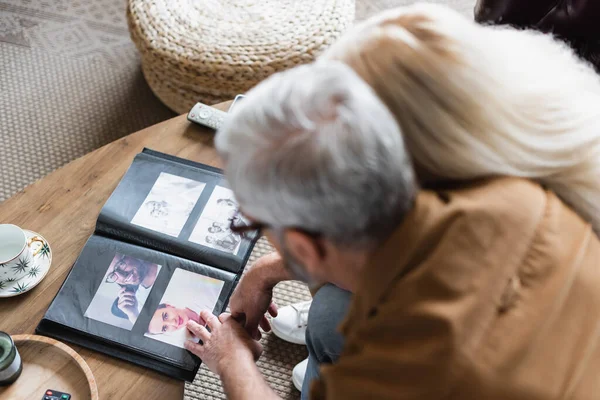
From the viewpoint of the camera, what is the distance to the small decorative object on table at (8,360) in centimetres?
90

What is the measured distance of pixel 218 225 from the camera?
1.11 metres

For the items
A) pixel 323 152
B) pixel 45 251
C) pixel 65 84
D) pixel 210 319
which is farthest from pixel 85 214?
pixel 65 84

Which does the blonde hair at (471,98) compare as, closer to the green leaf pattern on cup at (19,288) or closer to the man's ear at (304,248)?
the man's ear at (304,248)

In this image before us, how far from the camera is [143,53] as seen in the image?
5.54 feet

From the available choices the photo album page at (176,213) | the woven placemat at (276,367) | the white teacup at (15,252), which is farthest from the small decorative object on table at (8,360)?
the woven placemat at (276,367)

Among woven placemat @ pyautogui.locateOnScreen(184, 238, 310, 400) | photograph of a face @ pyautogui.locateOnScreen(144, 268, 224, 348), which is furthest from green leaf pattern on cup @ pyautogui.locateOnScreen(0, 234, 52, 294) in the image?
woven placemat @ pyautogui.locateOnScreen(184, 238, 310, 400)

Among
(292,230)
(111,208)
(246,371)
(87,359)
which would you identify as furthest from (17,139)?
(292,230)

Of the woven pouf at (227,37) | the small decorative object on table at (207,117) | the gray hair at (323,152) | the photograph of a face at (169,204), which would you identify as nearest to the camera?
the gray hair at (323,152)

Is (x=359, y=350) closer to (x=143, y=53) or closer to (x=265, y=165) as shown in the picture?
(x=265, y=165)

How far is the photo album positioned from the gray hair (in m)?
0.48

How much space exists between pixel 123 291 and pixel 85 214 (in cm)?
20

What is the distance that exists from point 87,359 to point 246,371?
27 centimetres

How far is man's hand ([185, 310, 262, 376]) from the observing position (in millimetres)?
970

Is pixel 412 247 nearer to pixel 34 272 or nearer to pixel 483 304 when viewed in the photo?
pixel 483 304
